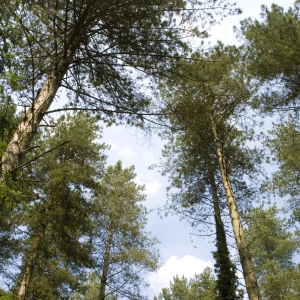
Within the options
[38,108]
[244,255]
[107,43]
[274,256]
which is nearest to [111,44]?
[107,43]

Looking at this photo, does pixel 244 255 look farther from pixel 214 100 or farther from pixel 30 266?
pixel 30 266

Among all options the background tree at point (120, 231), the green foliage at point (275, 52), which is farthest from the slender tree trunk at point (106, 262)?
the green foliage at point (275, 52)

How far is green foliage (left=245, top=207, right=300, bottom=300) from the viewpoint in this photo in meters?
16.9

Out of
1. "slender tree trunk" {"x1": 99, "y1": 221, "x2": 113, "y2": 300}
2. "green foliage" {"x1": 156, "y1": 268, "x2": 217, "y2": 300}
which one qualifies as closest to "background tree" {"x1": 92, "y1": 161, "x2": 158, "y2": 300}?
"slender tree trunk" {"x1": 99, "y1": 221, "x2": 113, "y2": 300}

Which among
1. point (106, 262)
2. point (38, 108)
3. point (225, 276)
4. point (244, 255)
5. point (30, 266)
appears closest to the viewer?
point (38, 108)

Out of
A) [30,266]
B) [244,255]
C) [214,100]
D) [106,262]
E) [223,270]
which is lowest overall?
[244,255]

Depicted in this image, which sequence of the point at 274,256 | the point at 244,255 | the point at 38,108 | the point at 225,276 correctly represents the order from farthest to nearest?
the point at 274,256
the point at 225,276
the point at 244,255
the point at 38,108

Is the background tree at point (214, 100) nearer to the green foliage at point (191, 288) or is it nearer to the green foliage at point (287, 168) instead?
the green foliage at point (287, 168)

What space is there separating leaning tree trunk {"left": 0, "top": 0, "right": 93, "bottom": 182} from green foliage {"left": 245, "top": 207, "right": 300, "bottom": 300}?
13.5 metres

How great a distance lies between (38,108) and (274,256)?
21862 mm

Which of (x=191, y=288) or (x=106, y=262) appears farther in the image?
(x=191, y=288)

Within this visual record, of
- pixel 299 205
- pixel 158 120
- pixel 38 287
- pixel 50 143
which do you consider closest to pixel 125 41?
pixel 158 120

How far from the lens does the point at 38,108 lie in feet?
14.9

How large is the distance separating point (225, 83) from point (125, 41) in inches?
138
